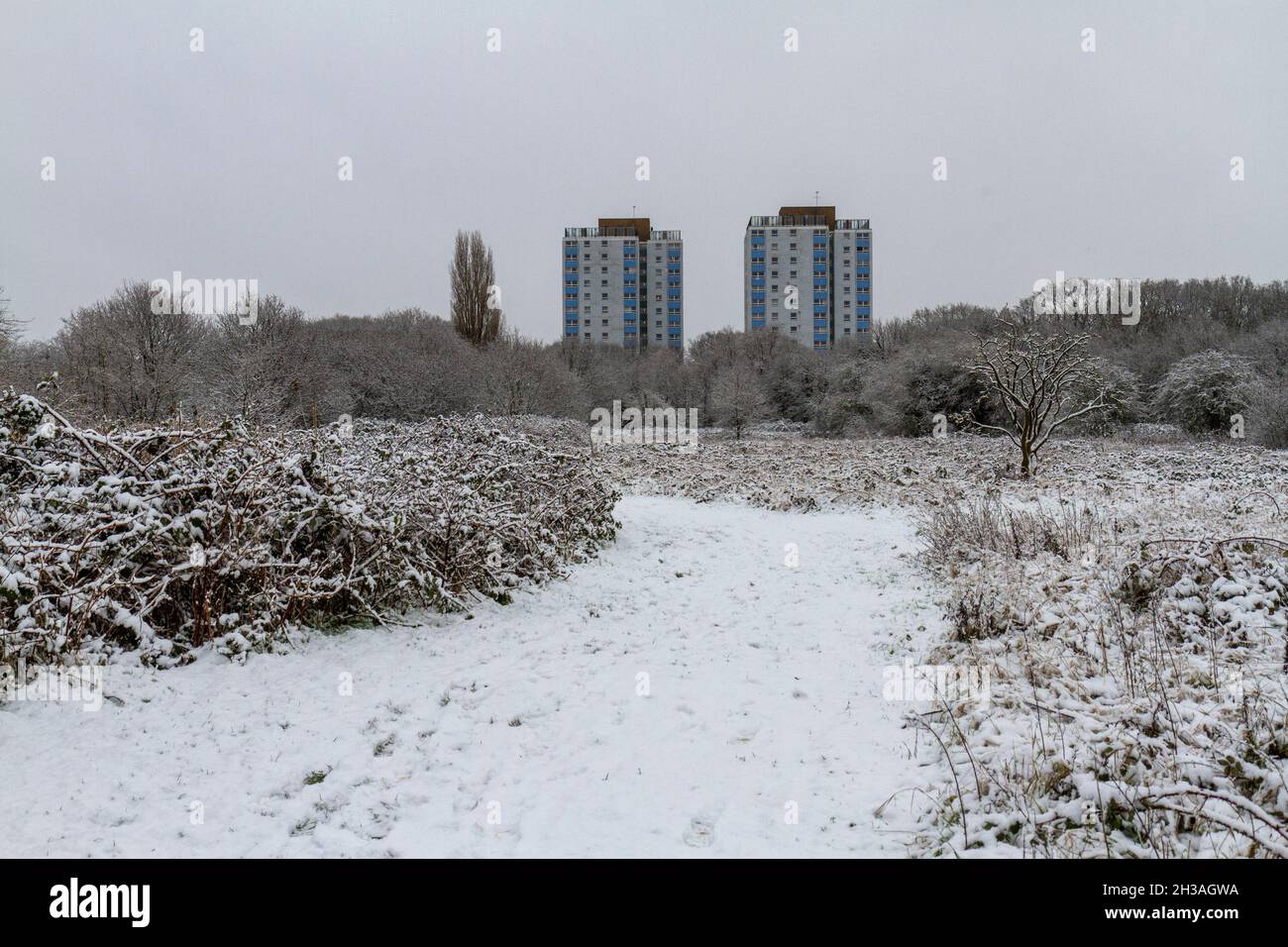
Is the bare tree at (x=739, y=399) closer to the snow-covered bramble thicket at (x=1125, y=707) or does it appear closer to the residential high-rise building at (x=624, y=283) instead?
the snow-covered bramble thicket at (x=1125, y=707)

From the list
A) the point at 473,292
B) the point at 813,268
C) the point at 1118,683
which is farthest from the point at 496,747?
the point at 813,268

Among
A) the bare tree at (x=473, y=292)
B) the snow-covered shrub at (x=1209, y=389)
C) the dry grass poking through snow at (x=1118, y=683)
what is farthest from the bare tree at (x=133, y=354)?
the snow-covered shrub at (x=1209, y=389)

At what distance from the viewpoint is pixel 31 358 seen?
25.7 meters

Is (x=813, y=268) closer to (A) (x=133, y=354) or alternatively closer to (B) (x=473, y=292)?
(B) (x=473, y=292)

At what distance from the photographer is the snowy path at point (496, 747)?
10.5ft

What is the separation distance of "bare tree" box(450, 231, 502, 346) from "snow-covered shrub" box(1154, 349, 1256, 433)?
33231mm

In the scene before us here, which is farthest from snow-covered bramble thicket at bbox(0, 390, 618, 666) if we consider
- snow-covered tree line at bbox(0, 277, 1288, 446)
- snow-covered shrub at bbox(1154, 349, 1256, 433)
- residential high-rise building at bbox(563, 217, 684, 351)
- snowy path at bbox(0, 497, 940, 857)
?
residential high-rise building at bbox(563, 217, 684, 351)

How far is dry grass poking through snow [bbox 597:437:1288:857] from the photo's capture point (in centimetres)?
298

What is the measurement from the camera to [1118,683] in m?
4.22

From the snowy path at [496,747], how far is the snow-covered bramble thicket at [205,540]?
0.38 m

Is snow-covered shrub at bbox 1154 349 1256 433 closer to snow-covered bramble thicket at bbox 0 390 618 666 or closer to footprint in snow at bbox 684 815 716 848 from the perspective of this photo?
snow-covered bramble thicket at bbox 0 390 618 666
